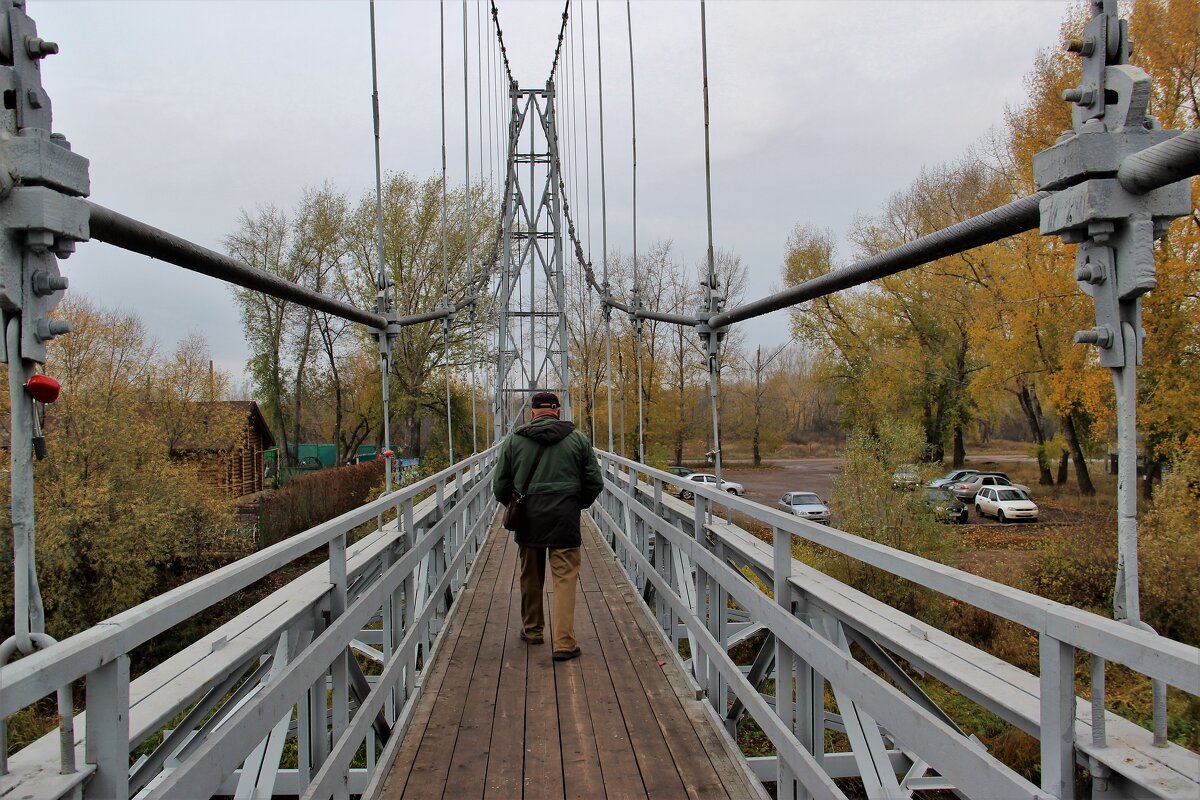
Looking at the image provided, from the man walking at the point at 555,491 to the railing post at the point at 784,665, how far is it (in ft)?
6.21

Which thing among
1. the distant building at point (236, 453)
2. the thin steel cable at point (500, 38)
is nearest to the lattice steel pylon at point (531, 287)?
the thin steel cable at point (500, 38)

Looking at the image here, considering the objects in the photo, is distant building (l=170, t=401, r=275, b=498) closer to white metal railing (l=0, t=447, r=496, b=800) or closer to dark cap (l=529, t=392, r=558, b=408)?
dark cap (l=529, t=392, r=558, b=408)

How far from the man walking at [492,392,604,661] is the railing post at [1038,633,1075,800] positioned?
319cm

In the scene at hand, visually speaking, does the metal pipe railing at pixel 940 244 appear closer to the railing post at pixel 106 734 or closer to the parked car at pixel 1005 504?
the railing post at pixel 106 734

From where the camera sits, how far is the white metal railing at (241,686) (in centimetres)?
133

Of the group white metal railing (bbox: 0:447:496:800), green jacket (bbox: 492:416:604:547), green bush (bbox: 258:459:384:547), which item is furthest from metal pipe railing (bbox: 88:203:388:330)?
green bush (bbox: 258:459:384:547)

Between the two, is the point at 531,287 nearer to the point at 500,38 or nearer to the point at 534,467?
the point at 500,38

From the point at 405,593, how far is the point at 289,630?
1.78 metres

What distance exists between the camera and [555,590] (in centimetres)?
454

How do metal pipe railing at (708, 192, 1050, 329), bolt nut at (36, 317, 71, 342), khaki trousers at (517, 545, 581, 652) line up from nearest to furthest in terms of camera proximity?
bolt nut at (36, 317, 71, 342) < metal pipe railing at (708, 192, 1050, 329) < khaki trousers at (517, 545, 581, 652)

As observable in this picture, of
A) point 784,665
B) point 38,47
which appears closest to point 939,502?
point 784,665

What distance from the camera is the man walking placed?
450 cm

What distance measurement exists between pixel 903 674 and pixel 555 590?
2360 millimetres

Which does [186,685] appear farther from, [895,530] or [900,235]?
[900,235]
